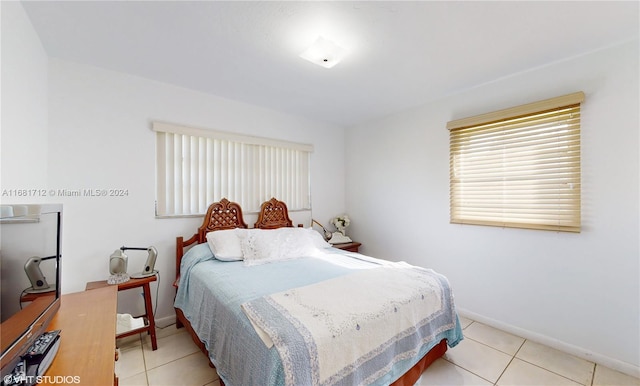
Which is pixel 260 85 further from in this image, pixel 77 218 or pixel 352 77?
pixel 77 218

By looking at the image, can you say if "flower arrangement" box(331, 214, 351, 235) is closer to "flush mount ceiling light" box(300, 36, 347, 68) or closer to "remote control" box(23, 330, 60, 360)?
"flush mount ceiling light" box(300, 36, 347, 68)

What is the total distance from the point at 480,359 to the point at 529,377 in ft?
0.97

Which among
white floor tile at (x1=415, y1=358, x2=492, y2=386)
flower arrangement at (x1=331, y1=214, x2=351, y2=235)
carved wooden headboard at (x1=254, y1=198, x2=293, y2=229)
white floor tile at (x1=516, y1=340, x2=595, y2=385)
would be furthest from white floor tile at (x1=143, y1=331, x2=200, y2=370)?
white floor tile at (x1=516, y1=340, x2=595, y2=385)

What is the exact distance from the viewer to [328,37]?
69.1 inches

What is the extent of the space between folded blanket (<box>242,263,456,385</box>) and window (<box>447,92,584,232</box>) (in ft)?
3.48

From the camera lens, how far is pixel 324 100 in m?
2.94

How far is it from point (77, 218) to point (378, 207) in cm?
315

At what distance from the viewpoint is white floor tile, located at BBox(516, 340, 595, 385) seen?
5.90 ft

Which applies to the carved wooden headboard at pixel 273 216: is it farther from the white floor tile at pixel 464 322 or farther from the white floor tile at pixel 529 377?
the white floor tile at pixel 529 377

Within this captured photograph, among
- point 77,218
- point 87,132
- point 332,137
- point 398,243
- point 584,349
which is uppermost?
point 332,137

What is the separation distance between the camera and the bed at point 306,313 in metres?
1.18

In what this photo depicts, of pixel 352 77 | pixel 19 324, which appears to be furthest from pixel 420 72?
pixel 19 324

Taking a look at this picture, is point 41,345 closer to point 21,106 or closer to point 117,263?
point 117,263

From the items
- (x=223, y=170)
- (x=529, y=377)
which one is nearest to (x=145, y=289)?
(x=223, y=170)
